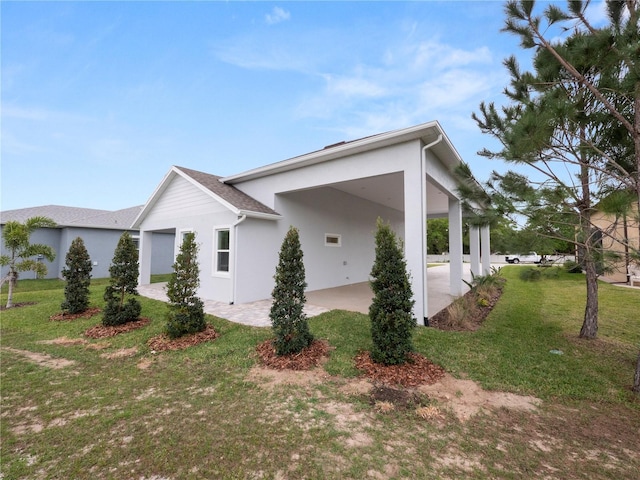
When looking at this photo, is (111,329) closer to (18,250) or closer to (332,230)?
(18,250)

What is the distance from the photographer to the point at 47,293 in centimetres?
1045

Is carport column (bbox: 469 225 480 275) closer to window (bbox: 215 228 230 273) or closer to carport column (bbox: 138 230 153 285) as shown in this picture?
window (bbox: 215 228 230 273)

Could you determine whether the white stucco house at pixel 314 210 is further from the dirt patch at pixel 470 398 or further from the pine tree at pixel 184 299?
the dirt patch at pixel 470 398

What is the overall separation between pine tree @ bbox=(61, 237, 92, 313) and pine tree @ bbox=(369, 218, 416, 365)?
25.4 ft

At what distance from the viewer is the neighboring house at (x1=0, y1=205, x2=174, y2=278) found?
15.0 metres

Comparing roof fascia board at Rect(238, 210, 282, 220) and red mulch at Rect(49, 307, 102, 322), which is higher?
roof fascia board at Rect(238, 210, 282, 220)

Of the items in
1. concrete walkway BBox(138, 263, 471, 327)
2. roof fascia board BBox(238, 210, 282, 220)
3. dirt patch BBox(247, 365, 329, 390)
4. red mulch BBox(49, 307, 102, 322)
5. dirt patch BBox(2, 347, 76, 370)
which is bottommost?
dirt patch BBox(2, 347, 76, 370)

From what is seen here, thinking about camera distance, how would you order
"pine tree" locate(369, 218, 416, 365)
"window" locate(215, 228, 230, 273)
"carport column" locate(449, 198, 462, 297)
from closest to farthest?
"pine tree" locate(369, 218, 416, 365), "window" locate(215, 228, 230, 273), "carport column" locate(449, 198, 462, 297)

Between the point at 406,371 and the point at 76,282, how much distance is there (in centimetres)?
863

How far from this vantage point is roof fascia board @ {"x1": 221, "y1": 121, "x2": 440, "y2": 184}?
19.6 feet

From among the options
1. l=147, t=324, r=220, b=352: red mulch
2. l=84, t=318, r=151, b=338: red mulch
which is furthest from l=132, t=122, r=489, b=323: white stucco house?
l=147, t=324, r=220, b=352: red mulch

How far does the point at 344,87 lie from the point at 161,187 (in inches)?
331

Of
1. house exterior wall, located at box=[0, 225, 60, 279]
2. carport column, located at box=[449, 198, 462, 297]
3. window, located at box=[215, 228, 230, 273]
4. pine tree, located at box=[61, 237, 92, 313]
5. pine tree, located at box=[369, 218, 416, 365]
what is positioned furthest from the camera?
house exterior wall, located at box=[0, 225, 60, 279]

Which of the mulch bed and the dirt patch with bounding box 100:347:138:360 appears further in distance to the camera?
the mulch bed
